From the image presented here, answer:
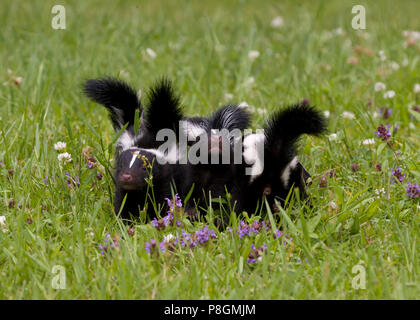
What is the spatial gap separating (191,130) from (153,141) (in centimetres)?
31

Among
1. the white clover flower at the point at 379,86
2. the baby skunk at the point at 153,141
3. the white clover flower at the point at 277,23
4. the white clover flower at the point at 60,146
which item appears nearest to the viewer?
the baby skunk at the point at 153,141

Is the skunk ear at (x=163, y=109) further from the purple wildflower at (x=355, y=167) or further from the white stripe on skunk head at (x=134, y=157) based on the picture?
the purple wildflower at (x=355, y=167)

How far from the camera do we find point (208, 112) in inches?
231

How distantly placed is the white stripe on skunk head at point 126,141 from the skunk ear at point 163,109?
20 cm

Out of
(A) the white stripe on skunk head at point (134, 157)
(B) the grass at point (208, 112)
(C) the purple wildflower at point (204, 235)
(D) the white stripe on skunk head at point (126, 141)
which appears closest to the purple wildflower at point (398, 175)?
(B) the grass at point (208, 112)

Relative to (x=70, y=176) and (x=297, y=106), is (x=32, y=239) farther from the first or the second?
(x=297, y=106)

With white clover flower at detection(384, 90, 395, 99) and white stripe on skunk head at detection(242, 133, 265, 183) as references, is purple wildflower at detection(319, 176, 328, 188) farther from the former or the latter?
white clover flower at detection(384, 90, 395, 99)

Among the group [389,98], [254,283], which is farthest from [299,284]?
[389,98]

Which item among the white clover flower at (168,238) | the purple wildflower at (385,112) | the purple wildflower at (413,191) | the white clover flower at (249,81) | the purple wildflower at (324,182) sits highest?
the white clover flower at (249,81)

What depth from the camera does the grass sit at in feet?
10.8

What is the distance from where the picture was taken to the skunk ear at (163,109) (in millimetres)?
4473

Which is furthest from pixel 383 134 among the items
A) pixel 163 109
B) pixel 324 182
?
pixel 163 109

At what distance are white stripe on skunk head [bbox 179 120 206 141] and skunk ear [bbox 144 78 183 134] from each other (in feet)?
0.15

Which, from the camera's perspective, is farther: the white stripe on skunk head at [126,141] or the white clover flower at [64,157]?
the white stripe on skunk head at [126,141]
